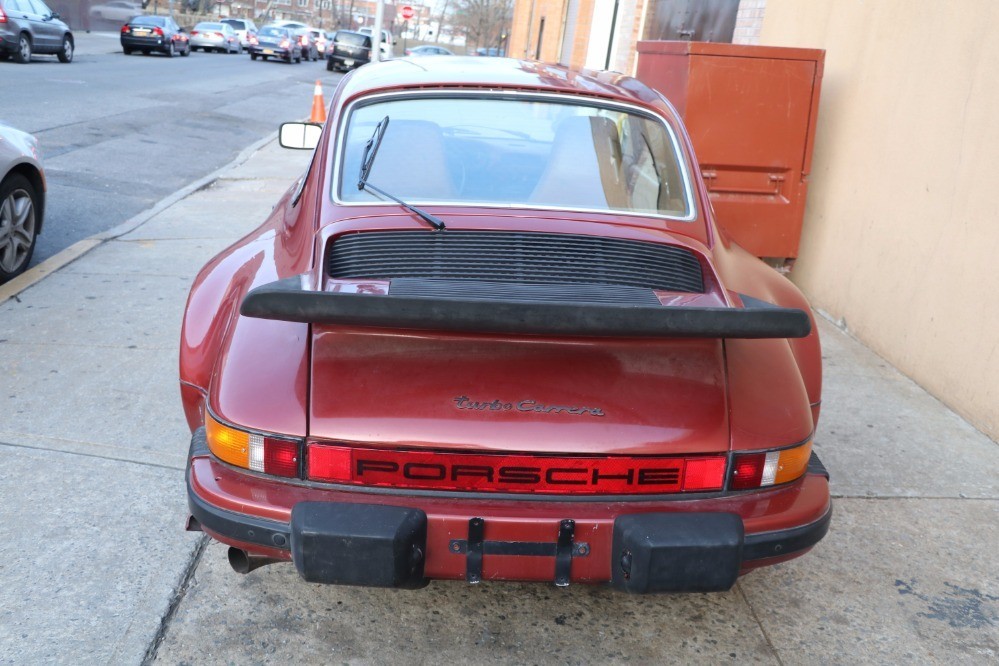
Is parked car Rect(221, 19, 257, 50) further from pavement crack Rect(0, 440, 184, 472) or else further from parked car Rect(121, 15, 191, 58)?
pavement crack Rect(0, 440, 184, 472)

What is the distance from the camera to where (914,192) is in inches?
224

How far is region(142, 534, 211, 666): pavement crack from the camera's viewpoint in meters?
2.74

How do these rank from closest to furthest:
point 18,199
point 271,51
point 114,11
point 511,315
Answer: point 511,315 → point 18,199 → point 271,51 → point 114,11

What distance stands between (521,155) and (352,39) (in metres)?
39.6

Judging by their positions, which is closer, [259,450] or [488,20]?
[259,450]

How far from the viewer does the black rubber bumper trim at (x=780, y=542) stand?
8.33ft

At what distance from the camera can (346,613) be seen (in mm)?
3004

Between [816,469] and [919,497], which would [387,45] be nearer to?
[919,497]

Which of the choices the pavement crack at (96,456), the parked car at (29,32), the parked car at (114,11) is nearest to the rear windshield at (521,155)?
the pavement crack at (96,456)

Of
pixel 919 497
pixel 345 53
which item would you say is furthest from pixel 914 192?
pixel 345 53

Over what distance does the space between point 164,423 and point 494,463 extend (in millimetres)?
2357

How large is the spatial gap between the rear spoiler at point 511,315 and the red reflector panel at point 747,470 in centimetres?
47

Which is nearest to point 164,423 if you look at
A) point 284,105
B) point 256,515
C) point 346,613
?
point 346,613

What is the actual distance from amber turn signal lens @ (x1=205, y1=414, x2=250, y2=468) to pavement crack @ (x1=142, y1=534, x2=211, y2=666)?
651mm
